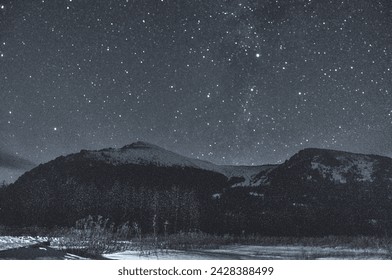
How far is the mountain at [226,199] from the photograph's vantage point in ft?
58.4

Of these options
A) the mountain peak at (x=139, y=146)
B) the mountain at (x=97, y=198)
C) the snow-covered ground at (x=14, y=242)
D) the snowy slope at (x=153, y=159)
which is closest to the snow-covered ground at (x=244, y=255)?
the snow-covered ground at (x=14, y=242)

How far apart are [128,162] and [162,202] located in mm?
46145

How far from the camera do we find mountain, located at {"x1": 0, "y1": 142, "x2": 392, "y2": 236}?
17797 millimetres

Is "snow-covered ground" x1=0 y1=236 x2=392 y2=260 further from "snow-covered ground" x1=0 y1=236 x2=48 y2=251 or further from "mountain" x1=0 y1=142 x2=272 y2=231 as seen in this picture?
"mountain" x1=0 y1=142 x2=272 y2=231

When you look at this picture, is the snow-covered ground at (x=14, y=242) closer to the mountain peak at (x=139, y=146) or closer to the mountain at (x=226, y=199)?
the mountain at (x=226, y=199)

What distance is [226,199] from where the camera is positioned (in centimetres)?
3588

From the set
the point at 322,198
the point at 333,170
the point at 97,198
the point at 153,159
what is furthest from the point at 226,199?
the point at 153,159

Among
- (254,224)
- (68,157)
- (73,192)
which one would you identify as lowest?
(254,224)

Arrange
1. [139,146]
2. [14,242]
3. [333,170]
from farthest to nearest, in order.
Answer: [139,146]
[333,170]
[14,242]

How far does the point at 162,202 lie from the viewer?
76.8 feet

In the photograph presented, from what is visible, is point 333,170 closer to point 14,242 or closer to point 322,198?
point 322,198

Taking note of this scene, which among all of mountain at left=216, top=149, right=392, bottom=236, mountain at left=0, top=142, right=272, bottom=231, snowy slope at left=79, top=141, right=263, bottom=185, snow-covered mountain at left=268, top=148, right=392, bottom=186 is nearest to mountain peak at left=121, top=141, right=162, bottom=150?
snowy slope at left=79, top=141, right=263, bottom=185
